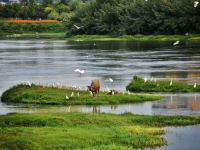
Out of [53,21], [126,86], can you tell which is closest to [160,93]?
[126,86]

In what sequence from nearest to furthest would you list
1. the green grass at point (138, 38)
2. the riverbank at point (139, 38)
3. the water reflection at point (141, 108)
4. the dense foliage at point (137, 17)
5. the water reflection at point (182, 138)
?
the water reflection at point (182, 138) < the water reflection at point (141, 108) < the riverbank at point (139, 38) < the green grass at point (138, 38) < the dense foliage at point (137, 17)

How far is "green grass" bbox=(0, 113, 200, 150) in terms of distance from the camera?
27.9 meters

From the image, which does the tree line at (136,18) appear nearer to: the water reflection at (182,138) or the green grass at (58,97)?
the green grass at (58,97)

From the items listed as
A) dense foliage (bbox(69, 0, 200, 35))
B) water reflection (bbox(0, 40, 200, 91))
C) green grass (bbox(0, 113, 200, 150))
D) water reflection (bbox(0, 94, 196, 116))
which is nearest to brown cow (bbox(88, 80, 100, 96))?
water reflection (bbox(0, 94, 196, 116))

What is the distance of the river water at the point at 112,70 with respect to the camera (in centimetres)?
4025

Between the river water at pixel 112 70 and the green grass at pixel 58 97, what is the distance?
130cm

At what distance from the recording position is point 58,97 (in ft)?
144

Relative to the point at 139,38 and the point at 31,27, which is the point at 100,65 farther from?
the point at 31,27

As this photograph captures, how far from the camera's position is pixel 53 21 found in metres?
184

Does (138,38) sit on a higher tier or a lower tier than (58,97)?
higher

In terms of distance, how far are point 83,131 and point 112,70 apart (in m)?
39.5

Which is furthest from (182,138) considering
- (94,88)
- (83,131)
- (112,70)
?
(112,70)

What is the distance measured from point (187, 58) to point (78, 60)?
14.4 m

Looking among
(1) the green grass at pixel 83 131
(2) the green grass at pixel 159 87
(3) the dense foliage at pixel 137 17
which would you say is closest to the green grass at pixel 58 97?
(2) the green grass at pixel 159 87
